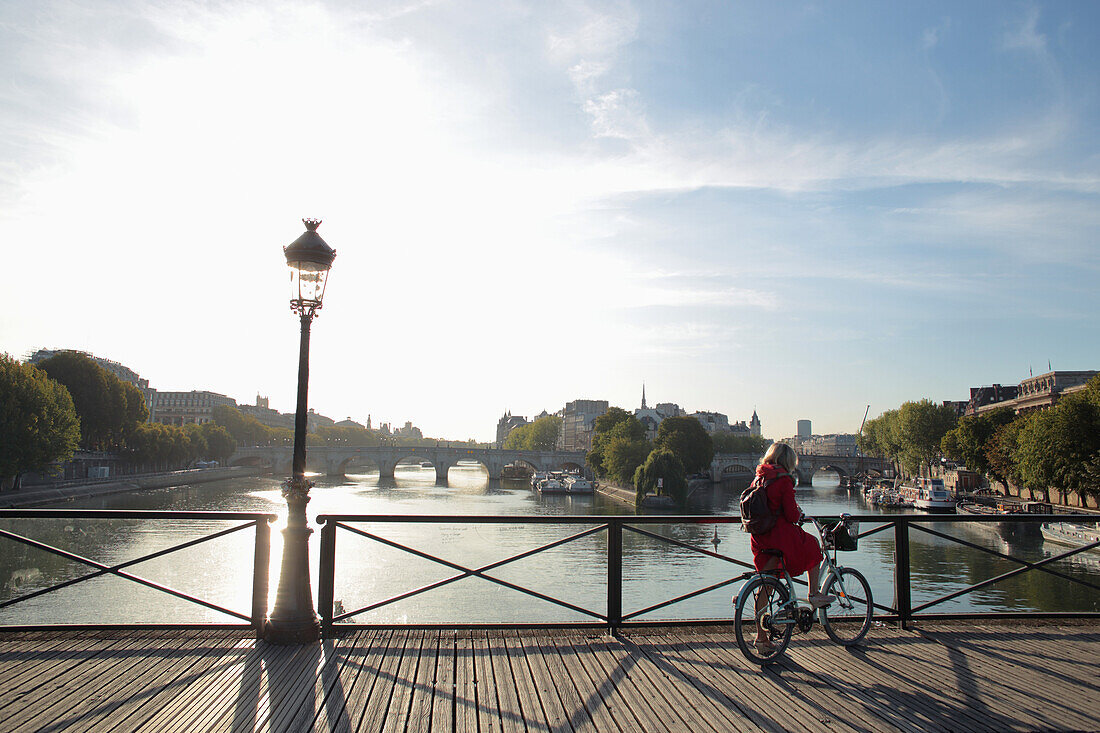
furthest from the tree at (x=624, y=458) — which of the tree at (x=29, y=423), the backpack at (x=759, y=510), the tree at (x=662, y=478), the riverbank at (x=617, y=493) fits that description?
the backpack at (x=759, y=510)

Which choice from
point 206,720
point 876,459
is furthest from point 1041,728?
point 876,459

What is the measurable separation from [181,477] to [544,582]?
5848cm

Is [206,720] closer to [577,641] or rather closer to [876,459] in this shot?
[577,641]

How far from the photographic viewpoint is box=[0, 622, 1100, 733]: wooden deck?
187 inches

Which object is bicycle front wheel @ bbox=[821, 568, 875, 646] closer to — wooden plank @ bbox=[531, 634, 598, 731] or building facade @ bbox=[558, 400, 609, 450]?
wooden plank @ bbox=[531, 634, 598, 731]

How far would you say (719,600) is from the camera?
25.8 meters

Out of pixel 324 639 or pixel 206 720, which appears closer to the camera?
pixel 206 720

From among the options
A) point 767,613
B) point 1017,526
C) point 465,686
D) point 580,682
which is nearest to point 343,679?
point 465,686

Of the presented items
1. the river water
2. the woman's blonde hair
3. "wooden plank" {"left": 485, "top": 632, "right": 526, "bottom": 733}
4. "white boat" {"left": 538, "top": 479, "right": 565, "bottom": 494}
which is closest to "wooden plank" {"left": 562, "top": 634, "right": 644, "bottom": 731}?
"wooden plank" {"left": 485, "top": 632, "right": 526, "bottom": 733}

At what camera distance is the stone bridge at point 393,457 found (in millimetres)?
100938

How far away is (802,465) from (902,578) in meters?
111

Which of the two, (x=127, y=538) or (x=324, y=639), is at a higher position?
(x=324, y=639)

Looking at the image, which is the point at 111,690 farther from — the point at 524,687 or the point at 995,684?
the point at 995,684

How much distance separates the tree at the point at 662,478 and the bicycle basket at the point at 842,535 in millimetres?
56793
